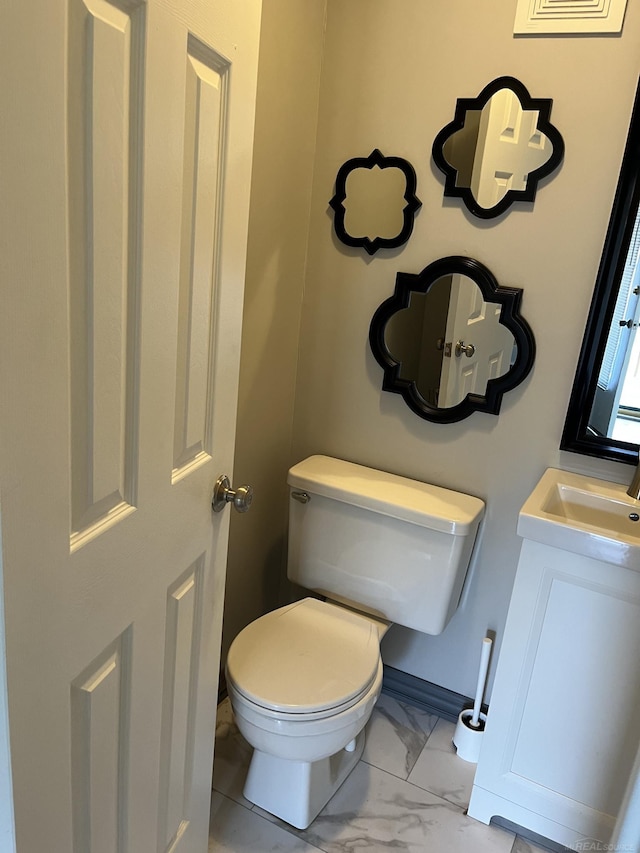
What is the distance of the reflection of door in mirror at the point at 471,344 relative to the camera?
1.80 meters

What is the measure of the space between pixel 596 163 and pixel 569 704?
4.27 feet

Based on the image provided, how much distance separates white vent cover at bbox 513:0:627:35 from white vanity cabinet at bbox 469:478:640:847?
45.3 inches

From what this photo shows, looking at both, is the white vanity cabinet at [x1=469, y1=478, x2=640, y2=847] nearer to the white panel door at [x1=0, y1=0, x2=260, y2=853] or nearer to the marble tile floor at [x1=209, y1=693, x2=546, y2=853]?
the marble tile floor at [x1=209, y1=693, x2=546, y2=853]

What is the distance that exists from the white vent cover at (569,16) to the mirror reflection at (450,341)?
24.2 inches

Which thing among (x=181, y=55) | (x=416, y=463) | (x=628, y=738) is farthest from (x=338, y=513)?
(x=181, y=55)

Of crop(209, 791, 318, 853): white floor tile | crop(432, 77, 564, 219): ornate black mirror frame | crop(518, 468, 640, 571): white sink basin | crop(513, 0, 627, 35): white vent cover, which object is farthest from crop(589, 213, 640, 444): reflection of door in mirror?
crop(209, 791, 318, 853): white floor tile

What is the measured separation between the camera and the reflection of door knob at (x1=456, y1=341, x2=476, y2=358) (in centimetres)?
184

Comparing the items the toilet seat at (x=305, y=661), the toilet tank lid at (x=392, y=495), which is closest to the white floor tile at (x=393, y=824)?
the toilet seat at (x=305, y=661)

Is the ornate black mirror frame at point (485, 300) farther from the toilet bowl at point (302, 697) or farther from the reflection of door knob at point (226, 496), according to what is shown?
the reflection of door knob at point (226, 496)

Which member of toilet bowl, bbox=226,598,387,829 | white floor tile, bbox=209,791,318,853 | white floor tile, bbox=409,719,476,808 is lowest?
white floor tile, bbox=209,791,318,853

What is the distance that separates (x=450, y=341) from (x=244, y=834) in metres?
1.39

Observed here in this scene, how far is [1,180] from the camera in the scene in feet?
2.02

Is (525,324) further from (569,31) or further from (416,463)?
(569,31)

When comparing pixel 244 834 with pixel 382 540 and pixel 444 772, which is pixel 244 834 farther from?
pixel 382 540
